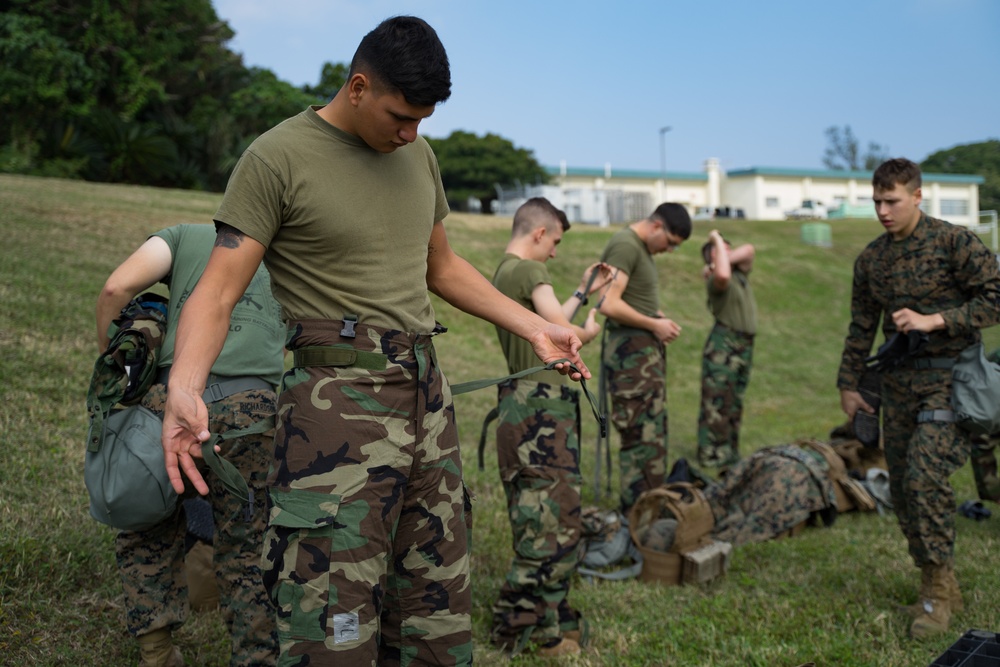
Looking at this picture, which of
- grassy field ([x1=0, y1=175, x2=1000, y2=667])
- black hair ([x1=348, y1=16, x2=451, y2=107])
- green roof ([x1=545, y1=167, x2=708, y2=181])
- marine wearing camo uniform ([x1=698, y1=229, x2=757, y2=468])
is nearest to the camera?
black hair ([x1=348, y1=16, x2=451, y2=107])

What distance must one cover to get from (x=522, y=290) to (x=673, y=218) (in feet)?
8.85

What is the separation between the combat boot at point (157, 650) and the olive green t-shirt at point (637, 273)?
165 inches

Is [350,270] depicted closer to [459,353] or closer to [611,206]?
[459,353]

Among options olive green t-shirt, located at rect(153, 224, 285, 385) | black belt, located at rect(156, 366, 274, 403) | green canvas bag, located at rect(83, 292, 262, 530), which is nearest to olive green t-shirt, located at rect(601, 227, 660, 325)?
olive green t-shirt, located at rect(153, 224, 285, 385)

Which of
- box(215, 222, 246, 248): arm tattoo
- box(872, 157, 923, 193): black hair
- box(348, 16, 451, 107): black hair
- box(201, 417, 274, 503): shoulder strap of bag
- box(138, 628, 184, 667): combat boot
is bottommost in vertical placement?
box(138, 628, 184, 667): combat boot

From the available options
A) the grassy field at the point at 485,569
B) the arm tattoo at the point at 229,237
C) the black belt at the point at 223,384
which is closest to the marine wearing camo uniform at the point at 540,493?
the grassy field at the point at 485,569

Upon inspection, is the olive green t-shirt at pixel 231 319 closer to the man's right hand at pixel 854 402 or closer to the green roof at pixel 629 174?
the man's right hand at pixel 854 402

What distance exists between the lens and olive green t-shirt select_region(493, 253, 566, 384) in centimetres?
450

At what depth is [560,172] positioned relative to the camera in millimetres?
59469

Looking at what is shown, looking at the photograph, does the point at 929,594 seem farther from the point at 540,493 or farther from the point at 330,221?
the point at 330,221

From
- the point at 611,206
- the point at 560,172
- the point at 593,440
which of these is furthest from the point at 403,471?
the point at 560,172

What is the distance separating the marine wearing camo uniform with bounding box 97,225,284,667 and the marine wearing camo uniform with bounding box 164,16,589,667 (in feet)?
3.15

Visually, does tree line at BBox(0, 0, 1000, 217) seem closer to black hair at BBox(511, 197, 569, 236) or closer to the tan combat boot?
black hair at BBox(511, 197, 569, 236)

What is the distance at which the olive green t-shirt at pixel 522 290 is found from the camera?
450 centimetres
